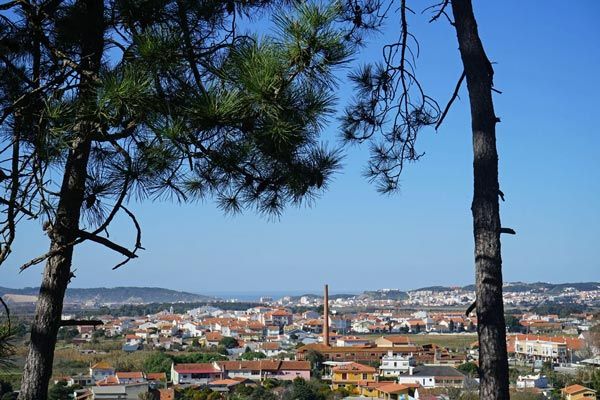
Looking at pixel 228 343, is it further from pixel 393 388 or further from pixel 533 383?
pixel 533 383

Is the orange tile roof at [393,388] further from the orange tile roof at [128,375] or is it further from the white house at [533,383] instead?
the orange tile roof at [128,375]

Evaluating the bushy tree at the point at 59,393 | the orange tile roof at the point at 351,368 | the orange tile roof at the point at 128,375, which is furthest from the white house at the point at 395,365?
the bushy tree at the point at 59,393

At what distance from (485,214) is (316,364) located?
31.4m

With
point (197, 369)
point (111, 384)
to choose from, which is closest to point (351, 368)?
point (197, 369)

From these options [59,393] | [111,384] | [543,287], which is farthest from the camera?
[543,287]

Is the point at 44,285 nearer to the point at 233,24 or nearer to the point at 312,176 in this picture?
the point at 312,176

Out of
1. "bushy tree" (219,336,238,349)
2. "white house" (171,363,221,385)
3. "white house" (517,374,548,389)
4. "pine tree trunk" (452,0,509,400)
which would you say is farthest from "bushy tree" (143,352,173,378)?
"pine tree trunk" (452,0,509,400)

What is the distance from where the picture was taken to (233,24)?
8.04ft

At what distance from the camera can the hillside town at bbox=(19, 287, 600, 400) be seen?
20.6m

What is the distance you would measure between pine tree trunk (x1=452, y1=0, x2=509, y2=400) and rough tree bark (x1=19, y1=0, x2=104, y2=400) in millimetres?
1158

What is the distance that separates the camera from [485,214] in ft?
7.34

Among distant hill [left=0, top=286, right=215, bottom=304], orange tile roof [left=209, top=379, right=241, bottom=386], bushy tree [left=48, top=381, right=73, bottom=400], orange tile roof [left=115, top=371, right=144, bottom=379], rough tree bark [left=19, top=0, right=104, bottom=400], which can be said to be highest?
distant hill [left=0, top=286, right=215, bottom=304]

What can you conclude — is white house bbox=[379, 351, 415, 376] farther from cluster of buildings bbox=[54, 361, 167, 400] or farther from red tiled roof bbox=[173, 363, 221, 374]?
cluster of buildings bbox=[54, 361, 167, 400]

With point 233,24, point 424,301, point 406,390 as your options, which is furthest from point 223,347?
point 424,301
